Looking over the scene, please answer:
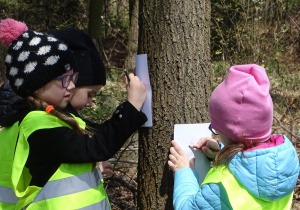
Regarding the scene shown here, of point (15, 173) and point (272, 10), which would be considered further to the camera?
point (272, 10)

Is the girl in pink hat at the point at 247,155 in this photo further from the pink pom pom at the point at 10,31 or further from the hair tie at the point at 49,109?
the pink pom pom at the point at 10,31

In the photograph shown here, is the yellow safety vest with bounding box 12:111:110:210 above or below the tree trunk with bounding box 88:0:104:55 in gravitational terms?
below

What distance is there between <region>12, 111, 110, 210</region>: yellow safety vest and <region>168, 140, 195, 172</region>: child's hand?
1.42 feet

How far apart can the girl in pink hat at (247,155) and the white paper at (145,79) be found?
1.65 ft

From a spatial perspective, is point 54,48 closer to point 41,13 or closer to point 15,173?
point 15,173

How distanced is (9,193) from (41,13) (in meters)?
10.9

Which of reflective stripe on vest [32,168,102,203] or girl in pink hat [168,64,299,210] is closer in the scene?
girl in pink hat [168,64,299,210]

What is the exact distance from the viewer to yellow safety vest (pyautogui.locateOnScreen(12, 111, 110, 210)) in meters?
1.99

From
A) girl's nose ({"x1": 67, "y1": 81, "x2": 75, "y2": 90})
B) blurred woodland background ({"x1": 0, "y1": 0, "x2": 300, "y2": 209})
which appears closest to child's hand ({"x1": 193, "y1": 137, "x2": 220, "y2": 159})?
blurred woodland background ({"x1": 0, "y1": 0, "x2": 300, "y2": 209})

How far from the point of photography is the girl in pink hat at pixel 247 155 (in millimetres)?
1803

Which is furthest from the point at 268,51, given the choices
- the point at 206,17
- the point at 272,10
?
the point at 206,17

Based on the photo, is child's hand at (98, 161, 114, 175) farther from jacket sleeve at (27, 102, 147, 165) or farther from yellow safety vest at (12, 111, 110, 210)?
jacket sleeve at (27, 102, 147, 165)

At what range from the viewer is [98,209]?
2100 millimetres

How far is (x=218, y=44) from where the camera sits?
1025 centimetres
